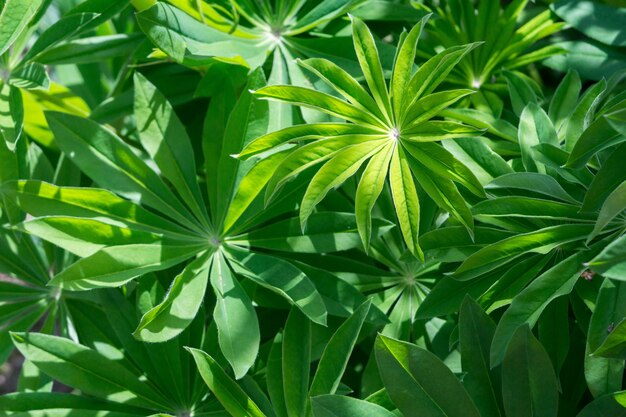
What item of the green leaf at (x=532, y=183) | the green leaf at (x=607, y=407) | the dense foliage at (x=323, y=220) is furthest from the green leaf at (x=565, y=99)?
the green leaf at (x=607, y=407)

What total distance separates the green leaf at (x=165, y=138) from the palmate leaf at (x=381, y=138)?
19 cm

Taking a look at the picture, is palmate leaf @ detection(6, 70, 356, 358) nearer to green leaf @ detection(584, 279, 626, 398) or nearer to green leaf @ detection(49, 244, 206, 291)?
green leaf @ detection(49, 244, 206, 291)

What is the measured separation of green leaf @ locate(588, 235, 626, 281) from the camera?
0.71 m

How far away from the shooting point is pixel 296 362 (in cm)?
96

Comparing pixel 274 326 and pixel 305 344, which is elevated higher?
pixel 274 326

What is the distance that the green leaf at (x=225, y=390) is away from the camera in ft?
3.02

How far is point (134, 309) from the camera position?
3.55ft

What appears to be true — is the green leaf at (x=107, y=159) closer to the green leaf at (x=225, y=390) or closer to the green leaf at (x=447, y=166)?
the green leaf at (x=225, y=390)

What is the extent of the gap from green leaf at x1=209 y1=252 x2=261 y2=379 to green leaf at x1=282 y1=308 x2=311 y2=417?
0.16 ft

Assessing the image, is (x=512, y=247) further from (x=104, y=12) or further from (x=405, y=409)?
(x=104, y=12)

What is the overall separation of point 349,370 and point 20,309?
55 centimetres

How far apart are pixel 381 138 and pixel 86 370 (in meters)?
0.54

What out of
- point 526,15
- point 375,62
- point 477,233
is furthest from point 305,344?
point 526,15

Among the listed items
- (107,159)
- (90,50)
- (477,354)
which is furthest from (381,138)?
(90,50)
